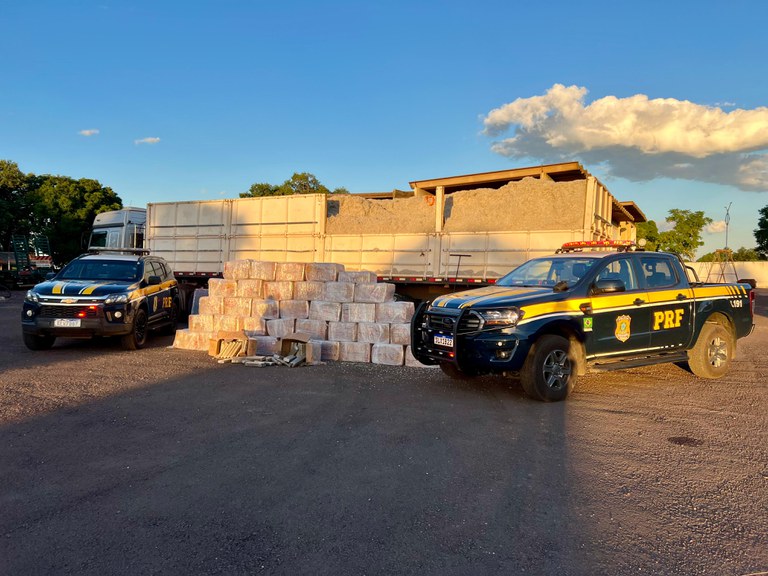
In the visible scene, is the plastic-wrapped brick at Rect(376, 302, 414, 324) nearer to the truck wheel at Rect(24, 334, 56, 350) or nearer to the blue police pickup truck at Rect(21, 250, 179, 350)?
the blue police pickup truck at Rect(21, 250, 179, 350)

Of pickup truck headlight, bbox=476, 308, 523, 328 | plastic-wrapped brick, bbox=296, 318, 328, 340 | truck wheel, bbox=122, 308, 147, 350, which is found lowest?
truck wheel, bbox=122, 308, 147, 350

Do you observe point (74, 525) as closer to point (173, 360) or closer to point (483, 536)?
point (483, 536)

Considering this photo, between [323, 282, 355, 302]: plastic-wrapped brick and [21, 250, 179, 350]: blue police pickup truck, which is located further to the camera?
[323, 282, 355, 302]: plastic-wrapped brick

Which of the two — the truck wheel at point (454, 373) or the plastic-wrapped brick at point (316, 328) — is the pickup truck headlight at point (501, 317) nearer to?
the truck wheel at point (454, 373)

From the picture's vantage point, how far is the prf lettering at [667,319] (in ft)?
23.3

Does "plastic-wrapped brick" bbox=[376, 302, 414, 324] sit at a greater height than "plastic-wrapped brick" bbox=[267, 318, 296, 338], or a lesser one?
greater

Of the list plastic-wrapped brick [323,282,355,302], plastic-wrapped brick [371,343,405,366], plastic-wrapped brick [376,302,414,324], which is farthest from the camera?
plastic-wrapped brick [323,282,355,302]

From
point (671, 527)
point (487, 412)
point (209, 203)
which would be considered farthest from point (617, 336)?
point (209, 203)

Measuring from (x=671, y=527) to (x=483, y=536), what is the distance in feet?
3.86

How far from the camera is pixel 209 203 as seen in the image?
1611 cm

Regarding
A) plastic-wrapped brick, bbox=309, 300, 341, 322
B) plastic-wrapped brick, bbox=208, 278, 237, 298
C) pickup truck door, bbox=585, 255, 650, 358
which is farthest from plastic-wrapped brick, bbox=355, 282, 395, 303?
pickup truck door, bbox=585, 255, 650, 358

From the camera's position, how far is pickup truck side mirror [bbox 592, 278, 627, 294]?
21.3ft

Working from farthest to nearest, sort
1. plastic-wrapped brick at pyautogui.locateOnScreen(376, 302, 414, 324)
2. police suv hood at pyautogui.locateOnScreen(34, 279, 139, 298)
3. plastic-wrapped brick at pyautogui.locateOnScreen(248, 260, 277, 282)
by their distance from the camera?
plastic-wrapped brick at pyautogui.locateOnScreen(248, 260, 277, 282)
police suv hood at pyautogui.locateOnScreen(34, 279, 139, 298)
plastic-wrapped brick at pyautogui.locateOnScreen(376, 302, 414, 324)

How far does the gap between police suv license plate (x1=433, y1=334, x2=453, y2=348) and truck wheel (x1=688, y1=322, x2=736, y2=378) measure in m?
3.81
